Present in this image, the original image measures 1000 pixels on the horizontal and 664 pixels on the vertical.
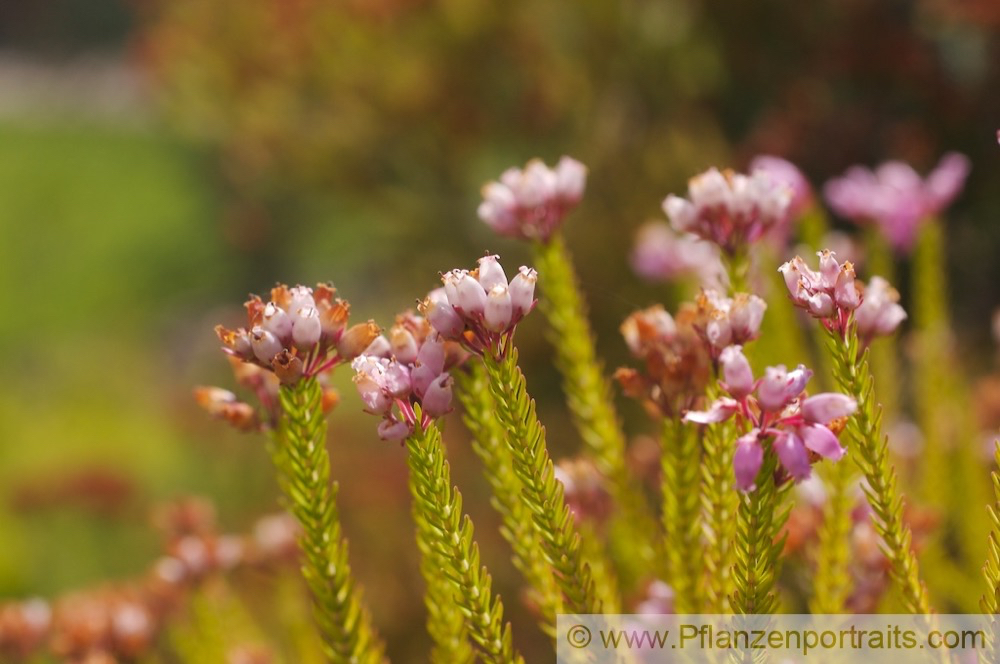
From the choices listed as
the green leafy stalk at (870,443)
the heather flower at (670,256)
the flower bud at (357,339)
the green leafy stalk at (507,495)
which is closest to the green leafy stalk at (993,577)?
the green leafy stalk at (870,443)

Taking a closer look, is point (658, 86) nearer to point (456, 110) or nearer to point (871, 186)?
point (456, 110)

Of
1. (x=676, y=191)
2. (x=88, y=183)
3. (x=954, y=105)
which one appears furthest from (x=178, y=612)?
(x=88, y=183)

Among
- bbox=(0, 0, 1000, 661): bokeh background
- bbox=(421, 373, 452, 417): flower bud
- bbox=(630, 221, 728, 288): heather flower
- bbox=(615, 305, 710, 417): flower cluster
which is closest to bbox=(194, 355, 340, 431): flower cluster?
bbox=(421, 373, 452, 417): flower bud

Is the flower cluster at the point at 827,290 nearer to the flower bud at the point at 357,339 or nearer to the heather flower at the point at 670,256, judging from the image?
the flower bud at the point at 357,339

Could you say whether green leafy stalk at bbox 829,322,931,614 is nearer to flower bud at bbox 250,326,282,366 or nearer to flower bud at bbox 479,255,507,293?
flower bud at bbox 479,255,507,293

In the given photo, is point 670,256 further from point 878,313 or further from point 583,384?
point 878,313

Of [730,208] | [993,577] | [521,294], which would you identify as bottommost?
[993,577]

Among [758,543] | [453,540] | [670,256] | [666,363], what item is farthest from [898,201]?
[453,540]
